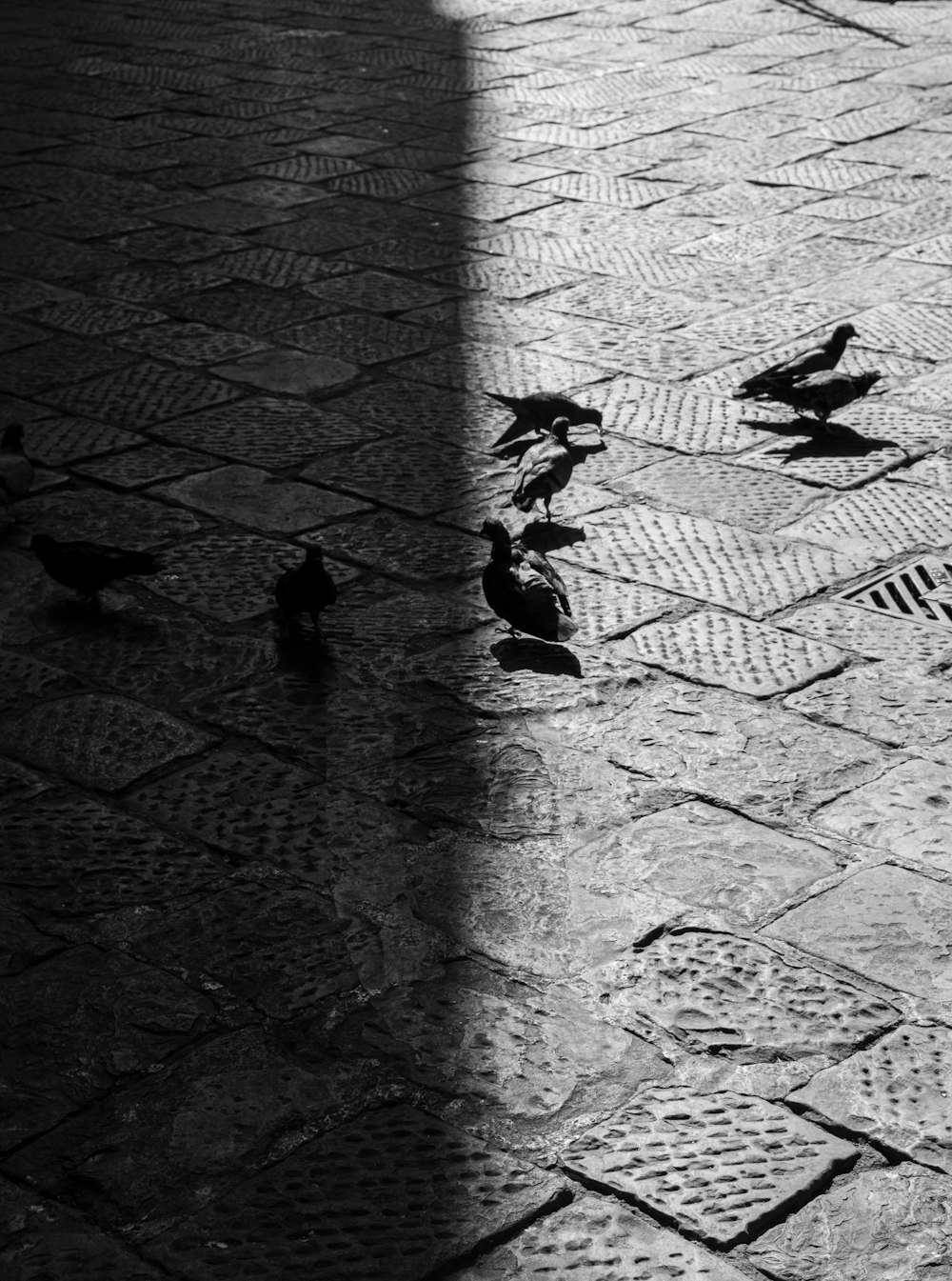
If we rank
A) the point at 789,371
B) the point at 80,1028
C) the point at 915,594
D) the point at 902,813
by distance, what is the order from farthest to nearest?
the point at 789,371 → the point at 915,594 → the point at 902,813 → the point at 80,1028

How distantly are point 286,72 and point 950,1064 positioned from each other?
9974 mm

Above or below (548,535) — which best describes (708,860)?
below

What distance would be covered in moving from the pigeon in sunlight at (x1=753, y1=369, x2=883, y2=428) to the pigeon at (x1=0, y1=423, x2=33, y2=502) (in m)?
2.54

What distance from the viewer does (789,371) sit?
5672mm

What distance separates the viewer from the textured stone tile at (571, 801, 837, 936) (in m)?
3.38

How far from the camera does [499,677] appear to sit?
426 centimetres

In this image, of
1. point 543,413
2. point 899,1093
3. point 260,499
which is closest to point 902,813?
point 899,1093

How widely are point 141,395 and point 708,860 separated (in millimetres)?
3449

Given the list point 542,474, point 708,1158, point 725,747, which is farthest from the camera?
point 542,474

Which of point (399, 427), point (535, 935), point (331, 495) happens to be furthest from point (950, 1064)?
point (399, 427)

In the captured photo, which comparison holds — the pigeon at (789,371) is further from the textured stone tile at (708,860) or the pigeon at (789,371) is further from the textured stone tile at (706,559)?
the textured stone tile at (708,860)

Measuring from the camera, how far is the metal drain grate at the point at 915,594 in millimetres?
4465

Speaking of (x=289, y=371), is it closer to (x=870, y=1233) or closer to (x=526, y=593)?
(x=526, y=593)

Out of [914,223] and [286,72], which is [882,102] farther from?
[286,72]
